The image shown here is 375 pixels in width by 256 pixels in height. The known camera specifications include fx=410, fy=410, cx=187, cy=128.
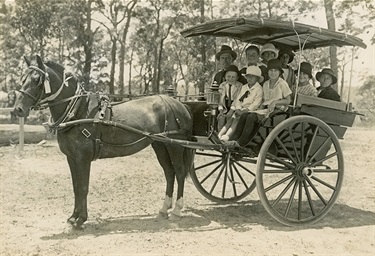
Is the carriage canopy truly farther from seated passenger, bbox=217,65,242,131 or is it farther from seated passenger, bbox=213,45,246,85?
seated passenger, bbox=217,65,242,131

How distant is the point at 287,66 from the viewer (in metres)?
6.43

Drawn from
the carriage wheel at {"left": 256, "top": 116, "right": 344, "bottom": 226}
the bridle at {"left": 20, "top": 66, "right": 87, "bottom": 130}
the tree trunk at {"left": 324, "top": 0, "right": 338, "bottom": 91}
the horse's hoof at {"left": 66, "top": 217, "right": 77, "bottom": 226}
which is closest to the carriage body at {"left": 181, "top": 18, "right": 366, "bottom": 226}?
the carriage wheel at {"left": 256, "top": 116, "right": 344, "bottom": 226}

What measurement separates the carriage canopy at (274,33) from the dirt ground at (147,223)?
102 inches

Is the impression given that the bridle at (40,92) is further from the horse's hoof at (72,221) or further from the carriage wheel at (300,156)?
the carriage wheel at (300,156)

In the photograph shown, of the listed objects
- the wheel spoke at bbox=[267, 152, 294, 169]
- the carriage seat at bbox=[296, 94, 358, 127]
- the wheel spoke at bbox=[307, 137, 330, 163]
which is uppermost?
the carriage seat at bbox=[296, 94, 358, 127]

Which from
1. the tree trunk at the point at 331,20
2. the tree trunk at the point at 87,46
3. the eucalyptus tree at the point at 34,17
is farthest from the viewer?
the eucalyptus tree at the point at 34,17

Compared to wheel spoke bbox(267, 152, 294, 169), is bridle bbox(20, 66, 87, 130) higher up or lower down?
higher up

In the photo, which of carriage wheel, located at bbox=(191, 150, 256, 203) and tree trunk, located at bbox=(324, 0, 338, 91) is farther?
tree trunk, located at bbox=(324, 0, 338, 91)

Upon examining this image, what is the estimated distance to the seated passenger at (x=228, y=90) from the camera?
234 inches

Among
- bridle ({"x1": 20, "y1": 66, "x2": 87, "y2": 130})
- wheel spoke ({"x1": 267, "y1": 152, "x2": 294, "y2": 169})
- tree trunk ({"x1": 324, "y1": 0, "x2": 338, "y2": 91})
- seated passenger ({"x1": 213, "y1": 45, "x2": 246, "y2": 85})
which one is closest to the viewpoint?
bridle ({"x1": 20, "y1": 66, "x2": 87, "y2": 130})

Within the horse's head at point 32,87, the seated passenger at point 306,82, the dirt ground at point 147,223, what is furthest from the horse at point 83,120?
the seated passenger at point 306,82

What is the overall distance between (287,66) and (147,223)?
3209mm

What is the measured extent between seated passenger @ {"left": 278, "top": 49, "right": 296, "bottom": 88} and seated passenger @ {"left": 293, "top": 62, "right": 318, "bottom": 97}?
0.14 meters

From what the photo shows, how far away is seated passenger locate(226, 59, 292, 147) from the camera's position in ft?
18.1
